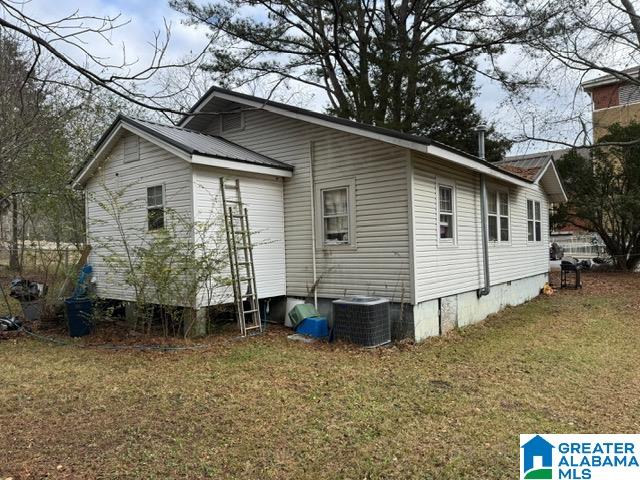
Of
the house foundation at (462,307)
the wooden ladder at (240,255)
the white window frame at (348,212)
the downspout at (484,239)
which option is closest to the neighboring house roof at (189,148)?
the wooden ladder at (240,255)

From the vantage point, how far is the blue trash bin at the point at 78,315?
327 inches

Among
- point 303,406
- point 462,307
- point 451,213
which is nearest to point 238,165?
point 451,213

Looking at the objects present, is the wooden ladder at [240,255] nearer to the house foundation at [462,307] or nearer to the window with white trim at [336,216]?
the window with white trim at [336,216]

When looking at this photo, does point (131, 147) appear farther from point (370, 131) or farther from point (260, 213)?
point (370, 131)

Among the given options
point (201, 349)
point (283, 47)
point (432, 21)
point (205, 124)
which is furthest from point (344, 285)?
point (432, 21)

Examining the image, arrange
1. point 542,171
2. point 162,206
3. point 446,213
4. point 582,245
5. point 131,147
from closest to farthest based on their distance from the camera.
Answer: point 162,206, point 446,213, point 131,147, point 542,171, point 582,245

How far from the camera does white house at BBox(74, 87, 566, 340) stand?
8.01 meters

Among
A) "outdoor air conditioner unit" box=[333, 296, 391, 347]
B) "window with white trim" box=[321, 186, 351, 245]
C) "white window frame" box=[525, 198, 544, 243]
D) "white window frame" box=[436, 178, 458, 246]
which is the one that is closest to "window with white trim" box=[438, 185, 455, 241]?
"white window frame" box=[436, 178, 458, 246]

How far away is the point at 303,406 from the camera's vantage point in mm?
4910

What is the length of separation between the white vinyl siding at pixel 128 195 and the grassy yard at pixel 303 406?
6.36ft

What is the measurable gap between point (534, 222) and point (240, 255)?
10182mm

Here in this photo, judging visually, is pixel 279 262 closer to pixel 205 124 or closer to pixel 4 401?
pixel 205 124

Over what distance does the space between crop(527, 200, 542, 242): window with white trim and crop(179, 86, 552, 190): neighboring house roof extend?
367cm

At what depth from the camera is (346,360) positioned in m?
6.79
